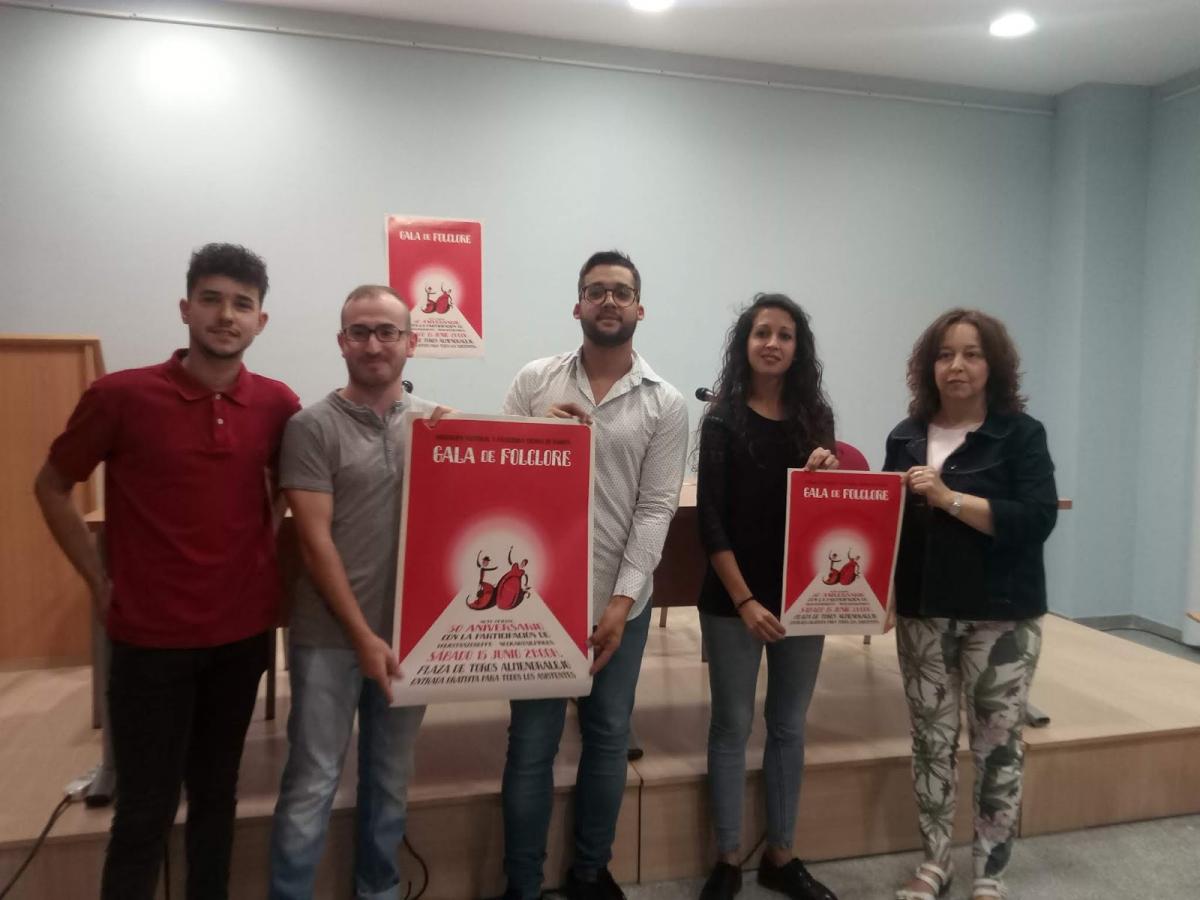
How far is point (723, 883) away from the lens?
5.70 feet

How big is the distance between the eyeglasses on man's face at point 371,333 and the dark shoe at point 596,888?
122cm

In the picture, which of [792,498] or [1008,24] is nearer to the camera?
[792,498]

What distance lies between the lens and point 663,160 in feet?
11.5

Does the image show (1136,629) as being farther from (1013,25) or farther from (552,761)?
(552,761)

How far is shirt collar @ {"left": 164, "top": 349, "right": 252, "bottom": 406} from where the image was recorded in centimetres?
132

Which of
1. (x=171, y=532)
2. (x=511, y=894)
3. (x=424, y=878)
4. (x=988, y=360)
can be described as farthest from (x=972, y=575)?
(x=171, y=532)

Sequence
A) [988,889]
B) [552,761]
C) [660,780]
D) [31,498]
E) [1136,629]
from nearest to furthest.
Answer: [552,761], [988,889], [660,780], [31,498], [1136,629]

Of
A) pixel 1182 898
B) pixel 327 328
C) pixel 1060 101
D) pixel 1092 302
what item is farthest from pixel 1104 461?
pixel 327 328

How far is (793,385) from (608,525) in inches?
20.6

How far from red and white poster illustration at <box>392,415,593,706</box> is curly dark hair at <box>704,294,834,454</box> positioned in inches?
15.8

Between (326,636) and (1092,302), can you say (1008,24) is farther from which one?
(326,636)

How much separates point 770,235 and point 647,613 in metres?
2.53

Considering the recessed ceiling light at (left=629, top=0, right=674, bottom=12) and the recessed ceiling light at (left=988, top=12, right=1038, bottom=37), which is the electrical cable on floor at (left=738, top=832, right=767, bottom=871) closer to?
the recessed ceiling light at (left=629, top=0, right=674, bottom=12)

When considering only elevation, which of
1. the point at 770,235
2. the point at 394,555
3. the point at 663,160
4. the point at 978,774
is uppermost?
the point at 663,160
